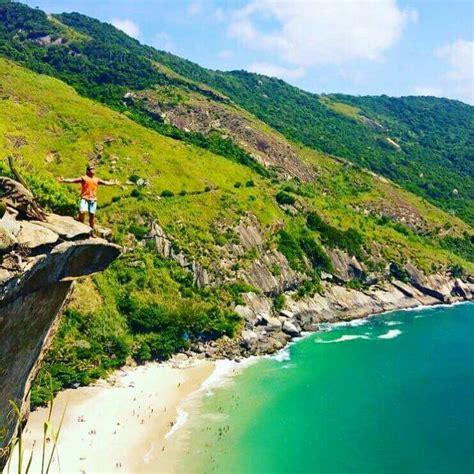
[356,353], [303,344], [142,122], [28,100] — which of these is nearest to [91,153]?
[28,100]

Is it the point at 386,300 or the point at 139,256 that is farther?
the point at 386,300

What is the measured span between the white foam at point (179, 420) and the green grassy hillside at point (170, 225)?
11989mm

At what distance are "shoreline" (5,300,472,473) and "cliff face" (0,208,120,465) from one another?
28128mm

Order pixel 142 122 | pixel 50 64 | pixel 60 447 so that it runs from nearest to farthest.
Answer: pixel 60 447 → pixel 142 122 → pixel 50 64

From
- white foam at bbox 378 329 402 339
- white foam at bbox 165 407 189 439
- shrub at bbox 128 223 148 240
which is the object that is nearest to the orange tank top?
white foam at bbox 165 407 189 439

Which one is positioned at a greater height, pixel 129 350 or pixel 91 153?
pixel 91 153

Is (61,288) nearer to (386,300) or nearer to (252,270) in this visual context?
(252,270)

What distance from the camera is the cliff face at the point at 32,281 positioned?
49.7ft

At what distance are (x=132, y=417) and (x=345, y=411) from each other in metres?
24.5

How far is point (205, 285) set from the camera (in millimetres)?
86000

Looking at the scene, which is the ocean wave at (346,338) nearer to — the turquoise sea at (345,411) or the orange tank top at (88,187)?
the turquoise sea at (345,411)

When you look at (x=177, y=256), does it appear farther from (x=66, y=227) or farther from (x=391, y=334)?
(x=66, y=227)

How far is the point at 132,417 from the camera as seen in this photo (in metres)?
55.5

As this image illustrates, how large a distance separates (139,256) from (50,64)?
126778 mm
